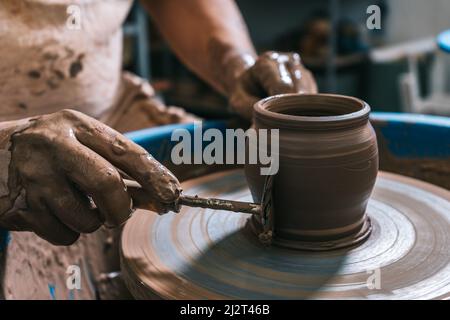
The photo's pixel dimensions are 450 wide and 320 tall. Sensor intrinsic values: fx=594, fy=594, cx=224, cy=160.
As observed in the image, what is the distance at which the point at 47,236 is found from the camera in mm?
958

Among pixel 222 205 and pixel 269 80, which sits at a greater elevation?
pixel 269 80

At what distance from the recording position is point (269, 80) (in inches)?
53.1

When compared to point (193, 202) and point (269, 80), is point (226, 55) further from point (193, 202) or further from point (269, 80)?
point (193, 202)

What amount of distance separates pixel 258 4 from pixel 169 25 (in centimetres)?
276

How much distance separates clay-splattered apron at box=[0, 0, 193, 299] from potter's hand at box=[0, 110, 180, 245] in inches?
10.5

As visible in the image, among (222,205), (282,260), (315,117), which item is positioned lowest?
(282,260)

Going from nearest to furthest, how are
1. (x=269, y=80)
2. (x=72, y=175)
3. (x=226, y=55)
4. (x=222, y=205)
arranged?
(x=72, y=175)
(x=222, y=205)
(x=269, y=80)
(x=226, y=55)

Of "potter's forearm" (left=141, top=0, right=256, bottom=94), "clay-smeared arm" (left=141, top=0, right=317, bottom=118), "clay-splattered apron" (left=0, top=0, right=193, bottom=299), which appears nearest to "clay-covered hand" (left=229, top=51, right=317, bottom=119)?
"clay-smeared arm" (left=141, top=0, right=317, bottom=118)

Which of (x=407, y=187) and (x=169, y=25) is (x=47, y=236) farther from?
(x=169, y=25)

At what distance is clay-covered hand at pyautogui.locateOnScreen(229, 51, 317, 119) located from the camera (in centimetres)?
133

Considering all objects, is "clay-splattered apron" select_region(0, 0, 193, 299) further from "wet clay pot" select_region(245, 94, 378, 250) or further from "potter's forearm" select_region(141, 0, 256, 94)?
"wet clay pot" select_region(245, 94, 378, 250)

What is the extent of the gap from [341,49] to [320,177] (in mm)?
3219

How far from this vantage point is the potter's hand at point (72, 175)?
0.87 meters

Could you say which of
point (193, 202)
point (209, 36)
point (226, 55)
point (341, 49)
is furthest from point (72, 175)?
point (341, 49)
